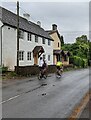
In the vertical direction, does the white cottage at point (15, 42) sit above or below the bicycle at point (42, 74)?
above

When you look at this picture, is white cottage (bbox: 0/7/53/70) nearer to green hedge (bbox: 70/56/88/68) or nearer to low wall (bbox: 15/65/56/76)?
low wall (bbox: 15/65/56/76)

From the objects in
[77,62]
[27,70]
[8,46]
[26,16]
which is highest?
[26,16]

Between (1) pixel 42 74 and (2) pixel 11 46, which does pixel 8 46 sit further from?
(1) pixel 42 74

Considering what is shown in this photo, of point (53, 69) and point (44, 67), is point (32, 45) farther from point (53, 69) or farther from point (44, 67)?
point (44, 67)

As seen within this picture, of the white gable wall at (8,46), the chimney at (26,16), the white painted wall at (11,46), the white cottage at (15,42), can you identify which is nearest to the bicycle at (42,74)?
the white cottage at (15,42)

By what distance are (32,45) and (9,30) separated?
9037mm

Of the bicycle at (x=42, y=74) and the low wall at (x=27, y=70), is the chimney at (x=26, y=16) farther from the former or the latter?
the bicycle at (x=42, y=74)

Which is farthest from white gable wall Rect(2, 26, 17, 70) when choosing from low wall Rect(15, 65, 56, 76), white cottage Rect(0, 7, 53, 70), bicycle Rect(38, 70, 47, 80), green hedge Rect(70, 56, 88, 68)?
green hedge Rect(70, 56, 88, 68)

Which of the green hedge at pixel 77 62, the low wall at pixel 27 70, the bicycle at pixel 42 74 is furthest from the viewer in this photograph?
the green hedge at pixel 77 62

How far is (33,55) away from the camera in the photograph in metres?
43.9

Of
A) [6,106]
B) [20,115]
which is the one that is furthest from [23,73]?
[20,115]

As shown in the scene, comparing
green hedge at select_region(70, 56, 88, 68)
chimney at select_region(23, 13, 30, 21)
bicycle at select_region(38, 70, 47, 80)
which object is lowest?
bicycle at select_region(38, 70, 47, 80)

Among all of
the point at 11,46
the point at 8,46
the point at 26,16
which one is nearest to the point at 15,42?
the point at 11,46

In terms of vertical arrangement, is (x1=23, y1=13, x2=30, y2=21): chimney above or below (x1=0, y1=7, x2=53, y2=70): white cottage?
above
